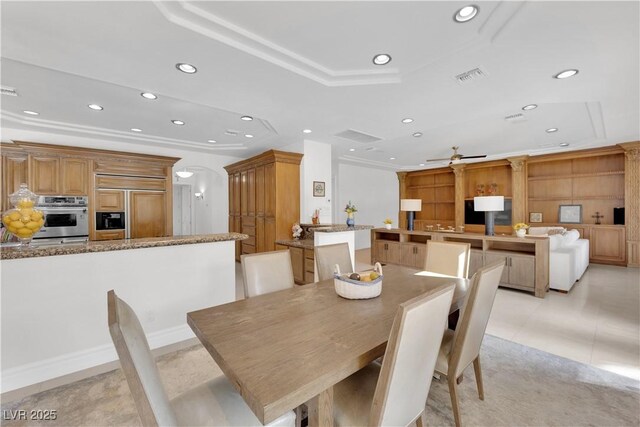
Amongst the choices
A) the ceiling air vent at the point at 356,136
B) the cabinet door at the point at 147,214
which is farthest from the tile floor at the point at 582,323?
the cabinet door at the point at 147,214

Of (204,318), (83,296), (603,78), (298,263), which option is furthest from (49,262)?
(603,78)

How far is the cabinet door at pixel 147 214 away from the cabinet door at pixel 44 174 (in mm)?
1025

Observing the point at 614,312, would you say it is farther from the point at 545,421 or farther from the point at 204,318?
the point at 204,318

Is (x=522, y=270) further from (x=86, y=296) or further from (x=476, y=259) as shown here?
(x=86, y=296)

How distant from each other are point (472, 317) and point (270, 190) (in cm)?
412

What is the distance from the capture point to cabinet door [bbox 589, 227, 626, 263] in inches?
228

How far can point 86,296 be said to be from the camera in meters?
2.21

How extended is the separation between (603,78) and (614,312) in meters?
2.75

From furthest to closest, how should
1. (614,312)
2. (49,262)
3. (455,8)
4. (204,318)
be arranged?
(614,312) < (49,262) < (455,8) < (204,318)

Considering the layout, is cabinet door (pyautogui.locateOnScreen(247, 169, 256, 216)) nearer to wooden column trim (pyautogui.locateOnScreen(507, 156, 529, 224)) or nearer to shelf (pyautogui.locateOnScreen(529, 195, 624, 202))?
wooden column trim (pyautogui.locateOnScreen(507, 156, 529, 224))

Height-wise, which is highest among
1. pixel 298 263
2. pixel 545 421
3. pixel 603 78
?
pixel 603 78

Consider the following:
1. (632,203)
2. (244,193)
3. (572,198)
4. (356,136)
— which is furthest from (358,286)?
(572,198)

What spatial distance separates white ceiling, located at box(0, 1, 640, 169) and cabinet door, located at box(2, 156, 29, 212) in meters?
0.54

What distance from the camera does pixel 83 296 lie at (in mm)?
2201
